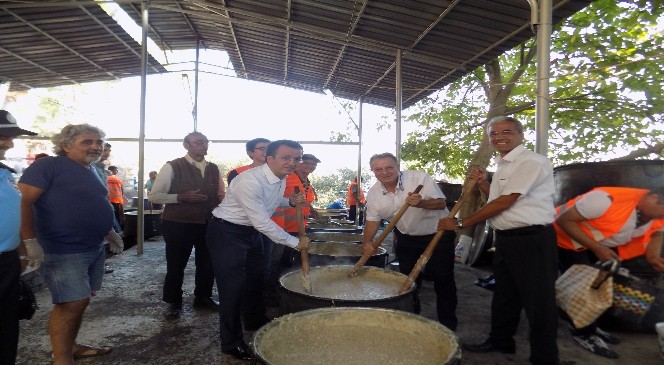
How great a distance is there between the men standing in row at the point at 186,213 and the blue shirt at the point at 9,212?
1.63 metres

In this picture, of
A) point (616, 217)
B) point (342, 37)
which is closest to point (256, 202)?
point (616, 217)

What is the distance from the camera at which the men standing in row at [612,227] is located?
2.96m

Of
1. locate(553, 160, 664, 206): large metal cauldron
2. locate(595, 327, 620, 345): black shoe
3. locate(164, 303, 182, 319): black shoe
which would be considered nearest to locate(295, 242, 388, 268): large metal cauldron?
locate(164, 303, 182, 319): black shoe

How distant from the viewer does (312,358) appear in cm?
186

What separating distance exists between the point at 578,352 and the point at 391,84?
6688 mm

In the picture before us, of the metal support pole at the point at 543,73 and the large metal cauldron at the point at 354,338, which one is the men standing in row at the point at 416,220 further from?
the large metal cauldron at the point at 354,338

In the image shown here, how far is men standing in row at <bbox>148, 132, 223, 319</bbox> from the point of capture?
12.8ft

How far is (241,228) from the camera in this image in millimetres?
2996

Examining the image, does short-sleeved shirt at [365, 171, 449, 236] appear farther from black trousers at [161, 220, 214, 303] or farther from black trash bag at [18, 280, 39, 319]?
black trash bag at [18, 280, 39, 319]

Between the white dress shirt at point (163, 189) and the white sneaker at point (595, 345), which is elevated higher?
the white dress shirt at point (163, 189)

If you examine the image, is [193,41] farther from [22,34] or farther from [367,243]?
[367,243]

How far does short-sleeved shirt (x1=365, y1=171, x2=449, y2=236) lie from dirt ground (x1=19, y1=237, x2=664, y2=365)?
1.04 m

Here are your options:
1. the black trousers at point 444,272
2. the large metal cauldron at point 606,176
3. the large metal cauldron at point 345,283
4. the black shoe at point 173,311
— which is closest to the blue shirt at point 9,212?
the large metal cauldron at point 345,283

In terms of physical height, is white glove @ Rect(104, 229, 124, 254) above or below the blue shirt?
below
